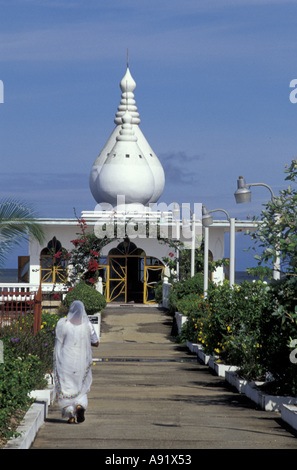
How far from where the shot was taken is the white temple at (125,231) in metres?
34.6

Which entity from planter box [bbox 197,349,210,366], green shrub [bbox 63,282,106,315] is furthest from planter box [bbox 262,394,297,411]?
green shrub [bbox 63,282,106,315]

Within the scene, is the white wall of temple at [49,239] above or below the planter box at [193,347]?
above

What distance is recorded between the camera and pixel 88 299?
25.8 meters

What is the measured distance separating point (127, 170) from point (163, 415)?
27.8 metres

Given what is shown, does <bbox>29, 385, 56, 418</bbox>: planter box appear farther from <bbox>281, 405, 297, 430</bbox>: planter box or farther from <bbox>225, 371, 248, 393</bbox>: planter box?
<bbox>225, 371, 248, 393</bbox>: planter box

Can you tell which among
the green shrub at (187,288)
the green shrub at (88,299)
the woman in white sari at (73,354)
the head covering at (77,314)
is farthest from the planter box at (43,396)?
the green shrub at (187,288)

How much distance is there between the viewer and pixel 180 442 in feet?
27.0

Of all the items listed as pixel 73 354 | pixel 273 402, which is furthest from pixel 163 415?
pixel 273 402

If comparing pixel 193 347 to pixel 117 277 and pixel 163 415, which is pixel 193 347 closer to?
pixel 163 415

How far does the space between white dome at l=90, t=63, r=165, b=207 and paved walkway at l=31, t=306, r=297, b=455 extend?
19097mm

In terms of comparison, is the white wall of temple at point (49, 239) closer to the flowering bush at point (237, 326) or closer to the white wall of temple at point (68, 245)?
the white wall of temple at point (68, 245)

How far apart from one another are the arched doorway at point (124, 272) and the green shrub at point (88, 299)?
8.74 m

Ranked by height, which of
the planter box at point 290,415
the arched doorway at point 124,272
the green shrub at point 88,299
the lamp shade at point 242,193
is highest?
the lamp shade at point 242,193
